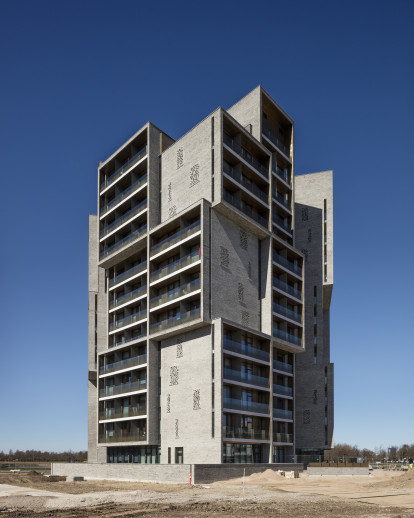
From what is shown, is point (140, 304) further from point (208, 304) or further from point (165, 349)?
point (208, 304)

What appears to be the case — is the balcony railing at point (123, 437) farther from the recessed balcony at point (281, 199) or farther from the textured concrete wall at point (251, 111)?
the textured concrete wall at point (251, 111)

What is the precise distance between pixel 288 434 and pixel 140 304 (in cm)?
2217

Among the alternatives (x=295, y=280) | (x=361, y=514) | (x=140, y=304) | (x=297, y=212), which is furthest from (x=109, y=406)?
(x=361, y=514)

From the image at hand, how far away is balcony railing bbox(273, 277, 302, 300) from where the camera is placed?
61.5m

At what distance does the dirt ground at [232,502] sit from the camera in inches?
1046

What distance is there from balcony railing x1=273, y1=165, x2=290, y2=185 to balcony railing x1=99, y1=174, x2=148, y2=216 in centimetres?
1551

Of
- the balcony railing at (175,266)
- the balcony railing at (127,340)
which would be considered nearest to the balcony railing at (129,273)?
the balcony railing at (175,266)

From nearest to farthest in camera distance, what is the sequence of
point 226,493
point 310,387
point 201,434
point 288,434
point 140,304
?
1. point 226,493
2. point 201,434
3. point 288,434
4. point 140,304
5. point 310,387

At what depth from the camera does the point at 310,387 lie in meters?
75.2

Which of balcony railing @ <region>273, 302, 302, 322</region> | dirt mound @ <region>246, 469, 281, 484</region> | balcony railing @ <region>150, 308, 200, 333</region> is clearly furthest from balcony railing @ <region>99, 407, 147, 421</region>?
balcony railing @ <region>273, 302, 302, 322</region>

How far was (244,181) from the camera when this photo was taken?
197 feet

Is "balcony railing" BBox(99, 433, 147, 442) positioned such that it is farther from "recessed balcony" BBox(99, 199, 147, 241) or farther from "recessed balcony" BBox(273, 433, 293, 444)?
"recessed balcony" BBox(99, 199, 147, 241)

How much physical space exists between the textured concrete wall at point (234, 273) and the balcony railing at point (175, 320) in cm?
195

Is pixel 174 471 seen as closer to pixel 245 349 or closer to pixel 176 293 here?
pixel 245 349
